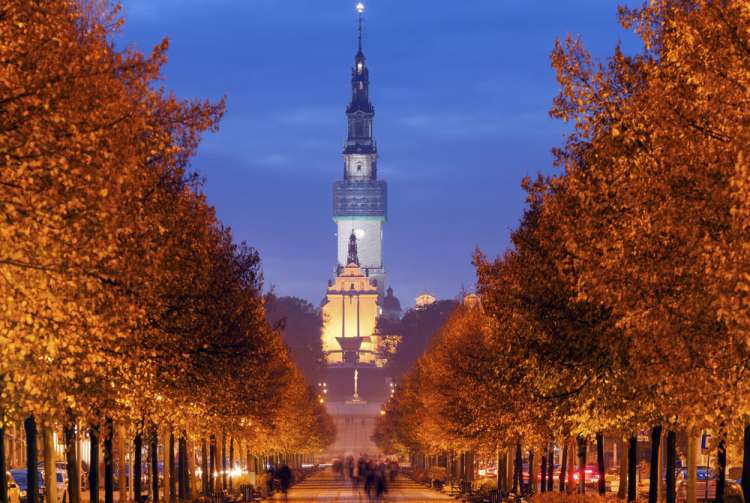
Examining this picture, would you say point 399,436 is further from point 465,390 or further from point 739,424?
point 739,424

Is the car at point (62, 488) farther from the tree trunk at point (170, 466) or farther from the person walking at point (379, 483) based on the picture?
the person walking at point (379, 483)

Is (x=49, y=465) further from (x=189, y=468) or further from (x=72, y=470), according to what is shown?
(x=189, y=468)

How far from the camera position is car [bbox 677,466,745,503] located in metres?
52.7

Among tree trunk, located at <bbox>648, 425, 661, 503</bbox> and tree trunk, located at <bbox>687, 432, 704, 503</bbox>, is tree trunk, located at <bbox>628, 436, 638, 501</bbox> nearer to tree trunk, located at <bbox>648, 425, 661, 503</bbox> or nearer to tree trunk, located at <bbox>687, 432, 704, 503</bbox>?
tree trunk, located at <bbox>648, 425, 661, 503</bbox>

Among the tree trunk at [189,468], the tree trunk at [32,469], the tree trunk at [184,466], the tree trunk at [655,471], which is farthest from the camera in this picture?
the tree trunk at [184,466]

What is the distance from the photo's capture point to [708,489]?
64.8m

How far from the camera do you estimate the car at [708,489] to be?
52662 millimetres

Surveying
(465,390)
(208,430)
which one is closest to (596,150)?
(208,430)

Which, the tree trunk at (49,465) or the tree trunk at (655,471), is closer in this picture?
the tree trunk at (49,465)

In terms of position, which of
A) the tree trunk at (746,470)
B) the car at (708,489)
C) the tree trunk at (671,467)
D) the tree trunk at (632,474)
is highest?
the tree trunk at (746,470)

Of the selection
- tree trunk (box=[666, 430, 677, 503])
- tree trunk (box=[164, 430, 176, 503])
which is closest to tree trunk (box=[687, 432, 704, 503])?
tree trunk (box=[666, 430, 677, 503])

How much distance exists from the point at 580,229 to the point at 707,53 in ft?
19.7

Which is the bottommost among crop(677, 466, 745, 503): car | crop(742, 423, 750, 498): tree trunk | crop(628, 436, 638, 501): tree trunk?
crop(677, 466, 745, 503): car

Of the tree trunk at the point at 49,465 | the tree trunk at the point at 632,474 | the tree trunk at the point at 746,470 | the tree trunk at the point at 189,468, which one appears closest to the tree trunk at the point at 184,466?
the tree trunk at the point at 189,468
